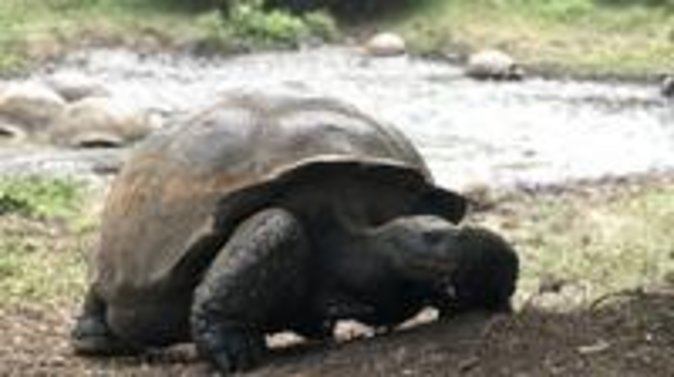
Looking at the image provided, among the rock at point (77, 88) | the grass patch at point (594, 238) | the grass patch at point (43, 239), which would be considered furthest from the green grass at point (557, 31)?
the grass patch at point (43, 239)

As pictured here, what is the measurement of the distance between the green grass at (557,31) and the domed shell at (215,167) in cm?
1863

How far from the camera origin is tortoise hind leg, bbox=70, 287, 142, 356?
6.61m

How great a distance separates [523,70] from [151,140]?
61.1ft

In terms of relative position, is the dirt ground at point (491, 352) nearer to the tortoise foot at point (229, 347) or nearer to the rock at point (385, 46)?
the tortoise foot at point (229, 347)

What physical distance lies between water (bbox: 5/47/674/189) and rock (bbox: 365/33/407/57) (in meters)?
0.26

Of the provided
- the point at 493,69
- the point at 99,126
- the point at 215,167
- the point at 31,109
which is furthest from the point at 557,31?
the point at 215,167

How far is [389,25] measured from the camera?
27.9 metres

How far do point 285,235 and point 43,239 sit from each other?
526 cm

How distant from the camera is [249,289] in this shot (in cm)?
564

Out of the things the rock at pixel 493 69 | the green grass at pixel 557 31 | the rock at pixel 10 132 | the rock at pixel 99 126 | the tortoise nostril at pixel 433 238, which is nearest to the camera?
the tortoise nostril at pixel 433 238

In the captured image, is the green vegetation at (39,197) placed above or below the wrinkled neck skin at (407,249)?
below

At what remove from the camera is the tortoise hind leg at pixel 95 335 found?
6.61 metres

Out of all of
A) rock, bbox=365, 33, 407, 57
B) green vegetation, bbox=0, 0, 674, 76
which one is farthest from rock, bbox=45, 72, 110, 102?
rock, bbox=365, 33, 407, 57

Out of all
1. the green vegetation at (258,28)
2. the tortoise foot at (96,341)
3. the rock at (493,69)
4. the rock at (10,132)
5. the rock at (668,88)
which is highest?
the tortoise foot at (96,341)
